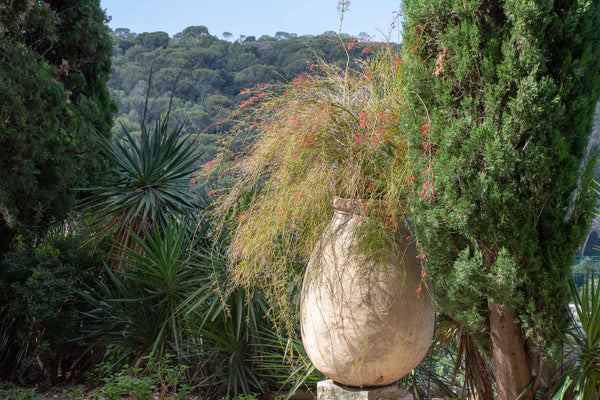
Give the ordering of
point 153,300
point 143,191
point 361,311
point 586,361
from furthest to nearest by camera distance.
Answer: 1. point 143,191
2. point 153,300
3. point 586,361
4. point 361,311

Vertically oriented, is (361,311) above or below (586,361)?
above

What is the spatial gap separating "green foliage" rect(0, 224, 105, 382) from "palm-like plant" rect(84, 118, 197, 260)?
0.41 m

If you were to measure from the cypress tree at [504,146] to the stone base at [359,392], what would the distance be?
0.52 metres

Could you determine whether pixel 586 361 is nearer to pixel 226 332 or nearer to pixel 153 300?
pixel 226 332

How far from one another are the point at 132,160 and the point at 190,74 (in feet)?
53.6

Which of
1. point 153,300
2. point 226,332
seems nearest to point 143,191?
point 153,300

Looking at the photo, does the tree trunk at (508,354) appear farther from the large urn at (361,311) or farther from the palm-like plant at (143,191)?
the palm-like plant at (143,191)

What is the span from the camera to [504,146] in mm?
2301

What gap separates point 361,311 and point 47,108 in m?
4.62

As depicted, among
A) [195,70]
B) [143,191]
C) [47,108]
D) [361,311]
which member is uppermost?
[195,70]

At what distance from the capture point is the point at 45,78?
A: 18.1 feet

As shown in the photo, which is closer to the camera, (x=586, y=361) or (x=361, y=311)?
(x=361, y=311)

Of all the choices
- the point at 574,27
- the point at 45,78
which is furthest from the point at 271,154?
the point at 45,78

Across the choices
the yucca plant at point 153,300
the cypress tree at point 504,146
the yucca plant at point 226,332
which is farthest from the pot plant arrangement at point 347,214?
the yucca plant at point 153,300
